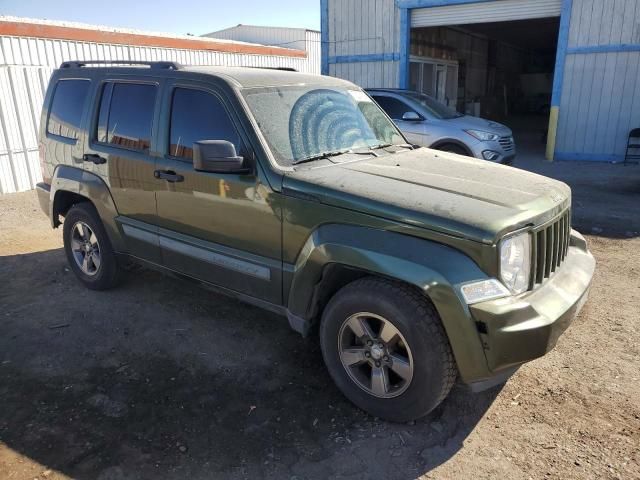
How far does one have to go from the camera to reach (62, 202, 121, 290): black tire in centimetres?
472

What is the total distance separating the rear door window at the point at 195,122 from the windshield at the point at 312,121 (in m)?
0.23

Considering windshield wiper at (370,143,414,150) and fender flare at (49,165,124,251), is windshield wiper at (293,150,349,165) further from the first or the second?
fender flare at (49,165,124,251)

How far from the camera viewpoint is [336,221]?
2.99 metres

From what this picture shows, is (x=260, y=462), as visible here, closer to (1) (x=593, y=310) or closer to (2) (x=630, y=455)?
(2) (x=630, y=455)

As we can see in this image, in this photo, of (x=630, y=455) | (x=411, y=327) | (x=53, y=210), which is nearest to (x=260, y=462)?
(x=411, y=327)

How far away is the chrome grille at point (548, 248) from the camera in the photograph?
9.18 feet

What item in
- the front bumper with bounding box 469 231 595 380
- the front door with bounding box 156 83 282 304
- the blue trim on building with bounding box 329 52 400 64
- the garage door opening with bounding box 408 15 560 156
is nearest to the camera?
the front bumper with bounding box 469 231 595 380

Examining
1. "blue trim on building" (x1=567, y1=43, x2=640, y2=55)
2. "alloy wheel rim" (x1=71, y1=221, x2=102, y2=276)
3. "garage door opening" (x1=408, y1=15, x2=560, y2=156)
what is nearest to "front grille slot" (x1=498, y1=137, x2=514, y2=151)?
"blue trim on building" (x1=567, y1=43, x2=640, y2=55)

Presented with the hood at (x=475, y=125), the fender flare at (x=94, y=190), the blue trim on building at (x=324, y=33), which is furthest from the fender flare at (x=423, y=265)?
the blue trim on building at (x=324, y=33)

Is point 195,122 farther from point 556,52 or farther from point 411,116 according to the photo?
point 556,52

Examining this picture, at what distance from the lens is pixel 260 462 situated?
2746mm

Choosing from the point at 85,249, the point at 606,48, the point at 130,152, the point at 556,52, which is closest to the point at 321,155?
the point at 130,152

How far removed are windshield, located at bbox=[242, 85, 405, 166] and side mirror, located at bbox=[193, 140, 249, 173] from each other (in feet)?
0.90

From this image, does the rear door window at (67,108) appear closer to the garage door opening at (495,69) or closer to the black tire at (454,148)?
the black tire at (454,148)
